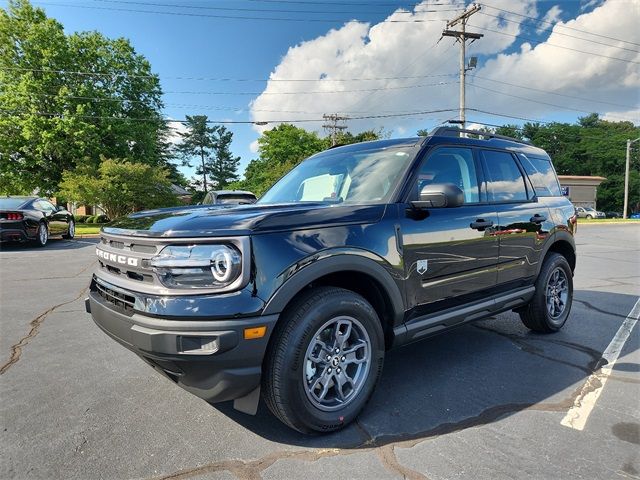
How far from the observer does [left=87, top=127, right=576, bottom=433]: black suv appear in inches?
88.9

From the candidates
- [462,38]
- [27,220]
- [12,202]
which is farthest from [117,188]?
[462,38]

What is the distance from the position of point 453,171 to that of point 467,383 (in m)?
1.77

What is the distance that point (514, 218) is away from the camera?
3.99 meters

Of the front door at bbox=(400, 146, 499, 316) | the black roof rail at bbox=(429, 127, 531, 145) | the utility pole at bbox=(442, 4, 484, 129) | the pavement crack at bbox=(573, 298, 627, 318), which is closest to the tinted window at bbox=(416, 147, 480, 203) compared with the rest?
the front door at bbox=(400, 146, 499, 316)

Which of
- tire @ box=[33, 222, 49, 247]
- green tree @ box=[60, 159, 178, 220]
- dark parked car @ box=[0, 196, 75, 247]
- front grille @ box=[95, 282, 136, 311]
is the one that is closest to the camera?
front grille @ box=[95, 282, 136, 311]

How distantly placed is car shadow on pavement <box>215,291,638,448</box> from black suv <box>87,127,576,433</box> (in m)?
0.25

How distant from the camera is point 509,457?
2373 millimetres

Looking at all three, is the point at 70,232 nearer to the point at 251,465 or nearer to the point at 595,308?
the point at 251,465

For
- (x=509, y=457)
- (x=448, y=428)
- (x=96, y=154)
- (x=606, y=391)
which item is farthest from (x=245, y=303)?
(x=96, y=154)

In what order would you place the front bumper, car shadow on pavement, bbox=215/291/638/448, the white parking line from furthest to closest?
the white parking line → car shadow on pavement, bbox=215/291/638/448 → the front bumper

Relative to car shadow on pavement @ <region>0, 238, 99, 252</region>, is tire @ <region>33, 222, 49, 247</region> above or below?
above

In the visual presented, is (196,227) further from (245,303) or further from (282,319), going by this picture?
(282,319)

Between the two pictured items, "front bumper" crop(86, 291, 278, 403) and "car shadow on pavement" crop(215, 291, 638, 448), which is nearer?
"front bumper" crop(86, 291, 278, 403)

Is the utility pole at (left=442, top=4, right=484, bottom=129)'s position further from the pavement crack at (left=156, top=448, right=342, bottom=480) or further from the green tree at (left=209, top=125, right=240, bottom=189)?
the green tree at (left=209, top=125, right=240, bottom=189)
